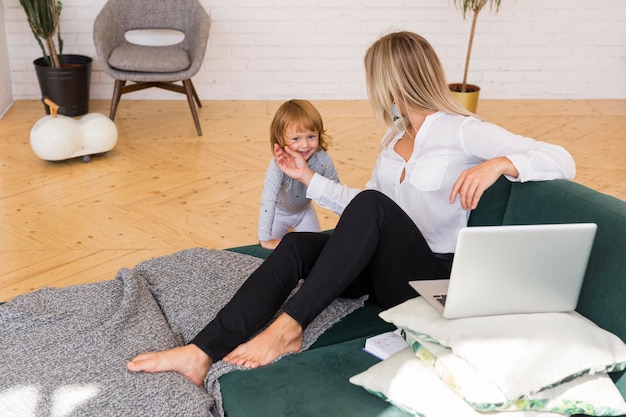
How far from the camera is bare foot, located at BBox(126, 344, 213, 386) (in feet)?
5.95

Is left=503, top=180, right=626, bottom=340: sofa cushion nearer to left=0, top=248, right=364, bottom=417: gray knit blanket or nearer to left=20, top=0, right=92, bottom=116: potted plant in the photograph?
left=0, top=248, right=364, bottom=417: gray knit blanket

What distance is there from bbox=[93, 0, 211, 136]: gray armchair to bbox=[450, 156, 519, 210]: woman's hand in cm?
304

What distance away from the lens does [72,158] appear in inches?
171

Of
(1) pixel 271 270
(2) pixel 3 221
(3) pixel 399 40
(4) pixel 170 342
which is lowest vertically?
(2) pixel 3 221

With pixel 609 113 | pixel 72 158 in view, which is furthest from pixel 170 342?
pixel 609 113

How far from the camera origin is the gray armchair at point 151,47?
458 cm

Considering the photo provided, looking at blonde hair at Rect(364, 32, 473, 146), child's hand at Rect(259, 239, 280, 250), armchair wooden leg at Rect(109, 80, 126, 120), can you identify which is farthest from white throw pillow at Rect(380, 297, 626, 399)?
armchair wooden leg at Rect(109, 80, 126, 120)

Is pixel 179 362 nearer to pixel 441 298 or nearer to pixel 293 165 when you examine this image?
pixel 441 298

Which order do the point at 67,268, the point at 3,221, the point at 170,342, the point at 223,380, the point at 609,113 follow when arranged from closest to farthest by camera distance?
the point at 223,380 < the point at 170,342 < the point at 67,268 < the point at 3,221 < the point at 609,113

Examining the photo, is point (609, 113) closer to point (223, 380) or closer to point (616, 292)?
point (616, 292)

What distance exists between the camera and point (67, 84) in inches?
195

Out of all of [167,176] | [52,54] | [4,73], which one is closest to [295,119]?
[167,176]

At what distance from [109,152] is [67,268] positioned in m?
1.54

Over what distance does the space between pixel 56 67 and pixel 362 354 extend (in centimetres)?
372
